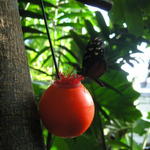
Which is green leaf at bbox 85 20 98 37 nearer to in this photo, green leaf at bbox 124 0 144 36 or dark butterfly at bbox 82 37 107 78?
green leaf at bbox 124 0 144 36

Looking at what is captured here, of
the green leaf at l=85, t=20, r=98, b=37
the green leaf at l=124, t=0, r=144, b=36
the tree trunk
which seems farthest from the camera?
the green leaf at l=85, t=20, r=98, b=37

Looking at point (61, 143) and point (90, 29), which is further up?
point (90, 29)

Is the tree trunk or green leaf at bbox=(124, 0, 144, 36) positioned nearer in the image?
the tree trunk

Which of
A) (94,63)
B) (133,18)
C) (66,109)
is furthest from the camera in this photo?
(133,18)

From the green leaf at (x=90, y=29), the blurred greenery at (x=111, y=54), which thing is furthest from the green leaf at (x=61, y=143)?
the green leaf at (x=90, y=29)

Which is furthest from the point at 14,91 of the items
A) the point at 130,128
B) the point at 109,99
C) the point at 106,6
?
the point at 130,128

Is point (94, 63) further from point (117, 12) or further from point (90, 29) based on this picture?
point (90, 29)

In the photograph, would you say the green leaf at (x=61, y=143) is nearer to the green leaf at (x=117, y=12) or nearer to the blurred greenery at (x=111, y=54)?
the blurred greenery at (x=111, y=54)

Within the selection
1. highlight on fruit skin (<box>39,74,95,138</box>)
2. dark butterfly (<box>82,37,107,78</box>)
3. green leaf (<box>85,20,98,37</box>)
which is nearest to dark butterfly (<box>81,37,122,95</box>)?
dark butterfly (<box>82,37,107,78</box>)

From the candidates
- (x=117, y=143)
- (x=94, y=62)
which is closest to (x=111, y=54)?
(x=117, y=143)
